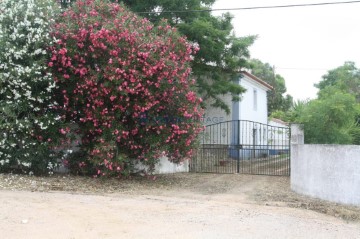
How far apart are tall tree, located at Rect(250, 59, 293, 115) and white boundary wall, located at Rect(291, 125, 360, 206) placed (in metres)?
28.1

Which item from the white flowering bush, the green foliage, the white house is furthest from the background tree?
the white flowering bush

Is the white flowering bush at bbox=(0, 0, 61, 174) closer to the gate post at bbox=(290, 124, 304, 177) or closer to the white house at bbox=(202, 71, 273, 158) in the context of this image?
the gate post at bbox=(290, 124, 304, 177)

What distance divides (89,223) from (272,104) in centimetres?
3385

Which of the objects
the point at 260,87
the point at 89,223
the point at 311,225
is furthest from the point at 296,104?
the point at 260,87

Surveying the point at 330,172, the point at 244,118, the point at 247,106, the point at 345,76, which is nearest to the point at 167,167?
the point at 330,172

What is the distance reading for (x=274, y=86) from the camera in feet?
133

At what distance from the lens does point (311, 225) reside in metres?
7.24

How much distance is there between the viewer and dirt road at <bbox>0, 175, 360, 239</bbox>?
21.1ft

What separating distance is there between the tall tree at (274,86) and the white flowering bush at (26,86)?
29.4 meters

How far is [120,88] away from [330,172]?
203 inches

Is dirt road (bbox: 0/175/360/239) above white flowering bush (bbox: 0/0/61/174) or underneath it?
underneath

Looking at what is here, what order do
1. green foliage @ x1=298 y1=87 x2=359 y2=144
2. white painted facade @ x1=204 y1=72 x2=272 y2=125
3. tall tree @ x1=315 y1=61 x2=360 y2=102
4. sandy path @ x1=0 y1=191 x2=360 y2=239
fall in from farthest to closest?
tall tree @ x1=315 y1=61 x2=360 y2=102 → white painted facade @ x1=204 y1=72 x2=272 y2=125 → green foliage @ x1=298 y1=87 x2=359 y2=144 → sandy path @ x1=0 y1=191 x2=360 y2=239

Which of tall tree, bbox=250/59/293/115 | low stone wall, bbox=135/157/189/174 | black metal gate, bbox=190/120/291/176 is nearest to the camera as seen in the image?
low stone wall, bbox=135/157/189/174

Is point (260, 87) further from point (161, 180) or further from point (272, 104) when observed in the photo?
point (161, 180)
